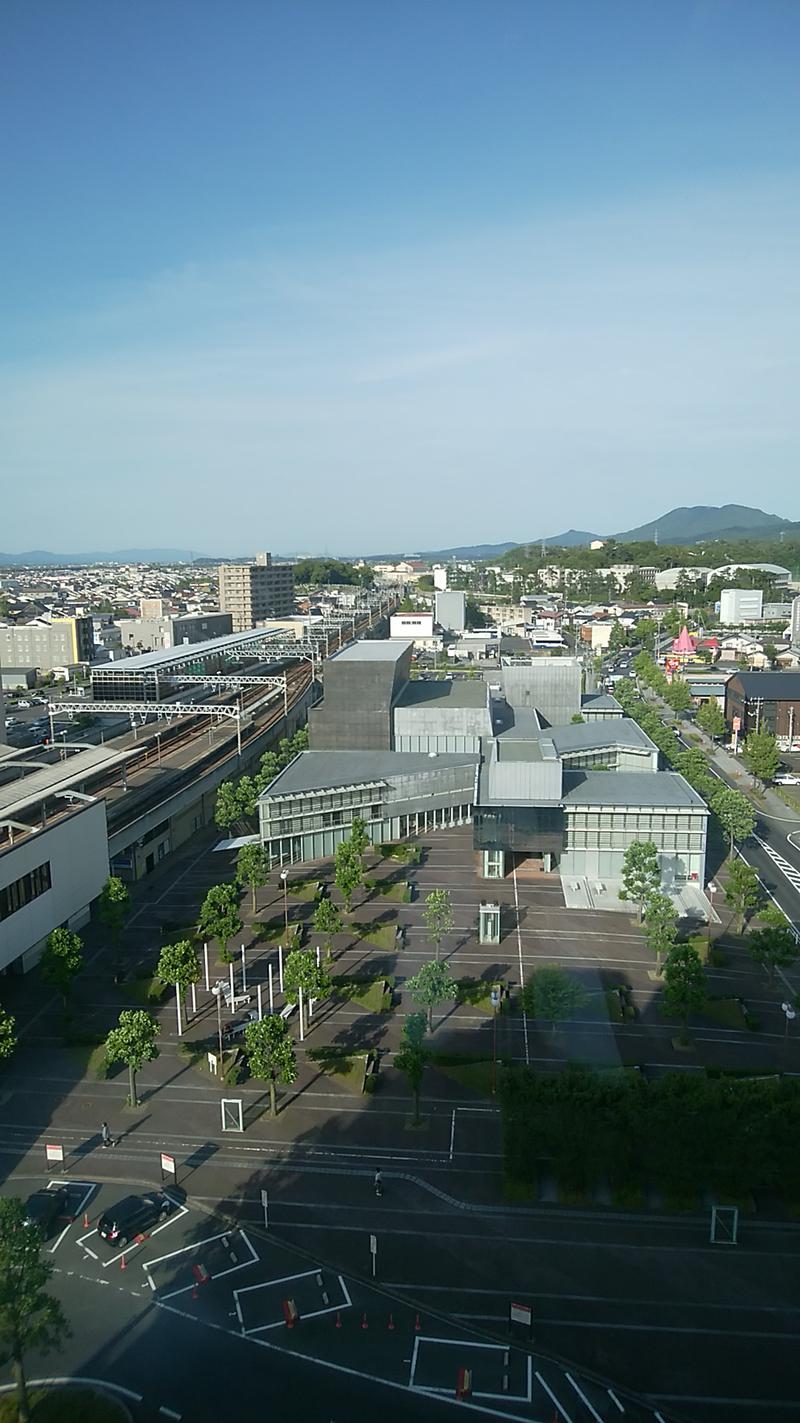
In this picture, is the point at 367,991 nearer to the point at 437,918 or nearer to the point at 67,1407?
the point at 437,918

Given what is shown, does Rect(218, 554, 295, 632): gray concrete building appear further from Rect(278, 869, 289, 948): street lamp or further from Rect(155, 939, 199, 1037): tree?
Rect(155, 939, 199, 1037): tree

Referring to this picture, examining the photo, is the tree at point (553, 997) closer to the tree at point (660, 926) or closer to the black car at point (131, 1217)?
the tree at point (660, 926)

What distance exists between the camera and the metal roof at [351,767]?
1337 inches

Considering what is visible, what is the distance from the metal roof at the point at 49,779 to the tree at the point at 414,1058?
469 inches

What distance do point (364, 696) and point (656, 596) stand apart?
3473 inches

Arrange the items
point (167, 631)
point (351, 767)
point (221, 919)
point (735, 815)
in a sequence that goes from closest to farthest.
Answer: point (221, 919) < point (735, 815) < point (351, 767) < point (167, 631)

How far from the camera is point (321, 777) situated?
35156mm

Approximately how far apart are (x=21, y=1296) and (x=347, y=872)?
A: 1632 centimetres

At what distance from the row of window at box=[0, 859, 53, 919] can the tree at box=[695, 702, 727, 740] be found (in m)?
40.3

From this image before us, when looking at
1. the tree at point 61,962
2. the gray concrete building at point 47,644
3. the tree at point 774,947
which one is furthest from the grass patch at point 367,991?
the gray concrete building at point 47,644

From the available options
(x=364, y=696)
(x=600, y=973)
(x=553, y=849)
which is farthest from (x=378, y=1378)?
(x=364, y=696)

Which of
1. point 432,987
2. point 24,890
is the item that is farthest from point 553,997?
point 24,890

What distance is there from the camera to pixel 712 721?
2079 inches

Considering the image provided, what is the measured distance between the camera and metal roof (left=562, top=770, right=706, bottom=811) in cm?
2986
